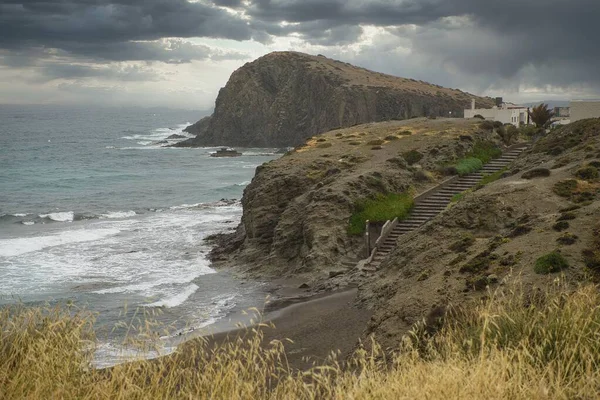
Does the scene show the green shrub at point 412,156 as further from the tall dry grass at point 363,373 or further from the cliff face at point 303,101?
→ the cliff face at point 303,101

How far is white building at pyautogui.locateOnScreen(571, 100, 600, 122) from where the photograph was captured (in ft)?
184

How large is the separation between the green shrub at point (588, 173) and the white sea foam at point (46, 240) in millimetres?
37298

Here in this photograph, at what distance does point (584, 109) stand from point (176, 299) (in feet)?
134

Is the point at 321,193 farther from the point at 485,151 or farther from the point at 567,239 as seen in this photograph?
the point at 567,239

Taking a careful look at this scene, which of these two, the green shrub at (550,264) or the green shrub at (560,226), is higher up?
the green shrub at (560,226)

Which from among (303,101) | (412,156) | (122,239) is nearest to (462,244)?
(412,156)

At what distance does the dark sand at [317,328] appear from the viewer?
24.4 meters

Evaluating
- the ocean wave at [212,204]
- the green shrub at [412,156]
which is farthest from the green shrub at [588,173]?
the ocean wave at [212,204]

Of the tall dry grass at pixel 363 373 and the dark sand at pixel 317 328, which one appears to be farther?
the dark sand at pixel 317 328

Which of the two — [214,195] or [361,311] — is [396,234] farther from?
[214,195]

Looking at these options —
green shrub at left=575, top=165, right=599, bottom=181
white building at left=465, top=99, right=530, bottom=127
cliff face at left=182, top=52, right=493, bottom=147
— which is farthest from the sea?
cliff face at left=182, top=52, right=493, bottom=147

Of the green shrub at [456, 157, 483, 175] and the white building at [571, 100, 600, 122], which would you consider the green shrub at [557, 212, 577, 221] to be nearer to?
the green shrub at [456, 157, 483, 175]

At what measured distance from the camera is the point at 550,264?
21.4m

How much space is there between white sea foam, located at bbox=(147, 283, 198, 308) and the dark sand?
604cm
